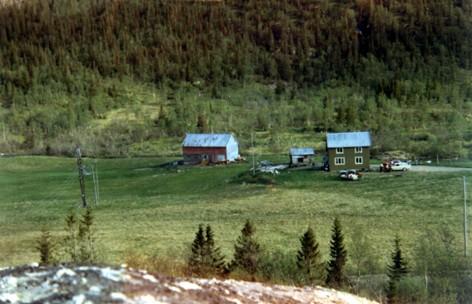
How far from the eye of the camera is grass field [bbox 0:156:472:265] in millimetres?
6320

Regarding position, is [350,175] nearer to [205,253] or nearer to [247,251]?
[247,251]

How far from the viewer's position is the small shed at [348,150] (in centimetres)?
638

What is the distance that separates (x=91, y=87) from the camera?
7.08m

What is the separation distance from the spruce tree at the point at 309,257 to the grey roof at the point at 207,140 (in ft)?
3.78

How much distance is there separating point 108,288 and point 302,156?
12.1 feet

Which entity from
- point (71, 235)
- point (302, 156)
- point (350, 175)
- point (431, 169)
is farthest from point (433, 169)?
point (71, 235)

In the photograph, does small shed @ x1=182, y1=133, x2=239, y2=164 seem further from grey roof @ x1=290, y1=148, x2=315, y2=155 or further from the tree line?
the tree line

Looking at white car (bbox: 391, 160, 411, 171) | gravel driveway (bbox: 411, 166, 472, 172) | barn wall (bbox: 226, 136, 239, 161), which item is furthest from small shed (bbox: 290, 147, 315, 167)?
gravel driveway (bbox: 411, 166, 472, 172)

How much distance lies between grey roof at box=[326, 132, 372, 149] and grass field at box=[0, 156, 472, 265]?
0.29m

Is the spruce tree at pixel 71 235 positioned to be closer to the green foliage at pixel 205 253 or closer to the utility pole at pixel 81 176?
the utility pole at pixel 81 176

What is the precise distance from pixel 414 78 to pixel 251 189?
199cm

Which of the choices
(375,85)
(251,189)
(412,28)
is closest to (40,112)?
(251,189)

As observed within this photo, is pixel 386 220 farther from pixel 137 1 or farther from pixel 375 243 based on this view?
pixel 137 1

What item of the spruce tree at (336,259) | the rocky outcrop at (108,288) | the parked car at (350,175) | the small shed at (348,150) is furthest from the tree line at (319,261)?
the rocky outcrop at (108,288)
